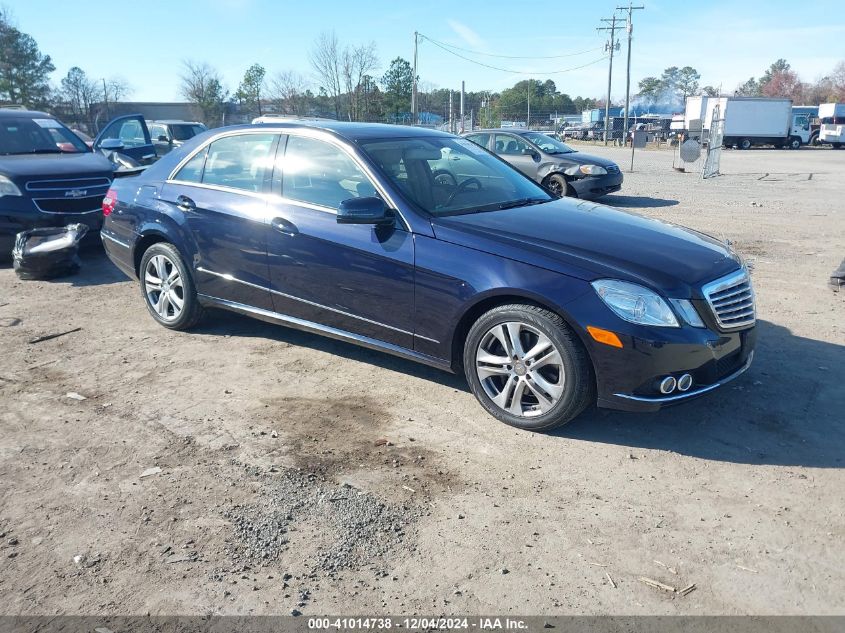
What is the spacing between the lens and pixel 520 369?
13.4 ft

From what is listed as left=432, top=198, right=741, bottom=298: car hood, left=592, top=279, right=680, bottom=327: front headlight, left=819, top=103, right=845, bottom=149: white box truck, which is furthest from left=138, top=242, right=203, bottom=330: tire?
left=819, top=103, right=845, bottom=149: white box truck

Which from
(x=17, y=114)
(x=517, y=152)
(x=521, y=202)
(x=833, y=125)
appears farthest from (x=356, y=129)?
(x=833, y=125)

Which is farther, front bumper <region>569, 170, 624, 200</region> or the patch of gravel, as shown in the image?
front bumper <region>569, 170, 624, 200</region>

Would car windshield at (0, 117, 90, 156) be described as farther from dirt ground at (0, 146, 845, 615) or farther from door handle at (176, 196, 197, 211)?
door handle at (176, 196, 197, 211)

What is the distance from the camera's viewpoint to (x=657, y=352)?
3.74 m

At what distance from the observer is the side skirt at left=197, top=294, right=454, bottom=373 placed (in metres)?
4.53

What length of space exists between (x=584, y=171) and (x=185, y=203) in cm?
999

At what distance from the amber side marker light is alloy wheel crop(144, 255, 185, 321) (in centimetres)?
356

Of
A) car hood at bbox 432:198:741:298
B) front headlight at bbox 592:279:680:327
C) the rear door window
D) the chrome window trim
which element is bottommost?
the chrome window trim

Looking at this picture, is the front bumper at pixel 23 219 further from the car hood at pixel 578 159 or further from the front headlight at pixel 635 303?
the car hood at pixel 578 159

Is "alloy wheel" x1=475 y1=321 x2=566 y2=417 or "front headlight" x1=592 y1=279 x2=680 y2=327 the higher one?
"front headlight" x1=592 y1=279 x2=680 y2=327

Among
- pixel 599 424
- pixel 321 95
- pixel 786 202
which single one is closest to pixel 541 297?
pixel 599 424

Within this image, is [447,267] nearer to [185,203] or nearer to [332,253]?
[332,253]

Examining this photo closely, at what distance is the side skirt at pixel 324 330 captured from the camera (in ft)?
14.9
